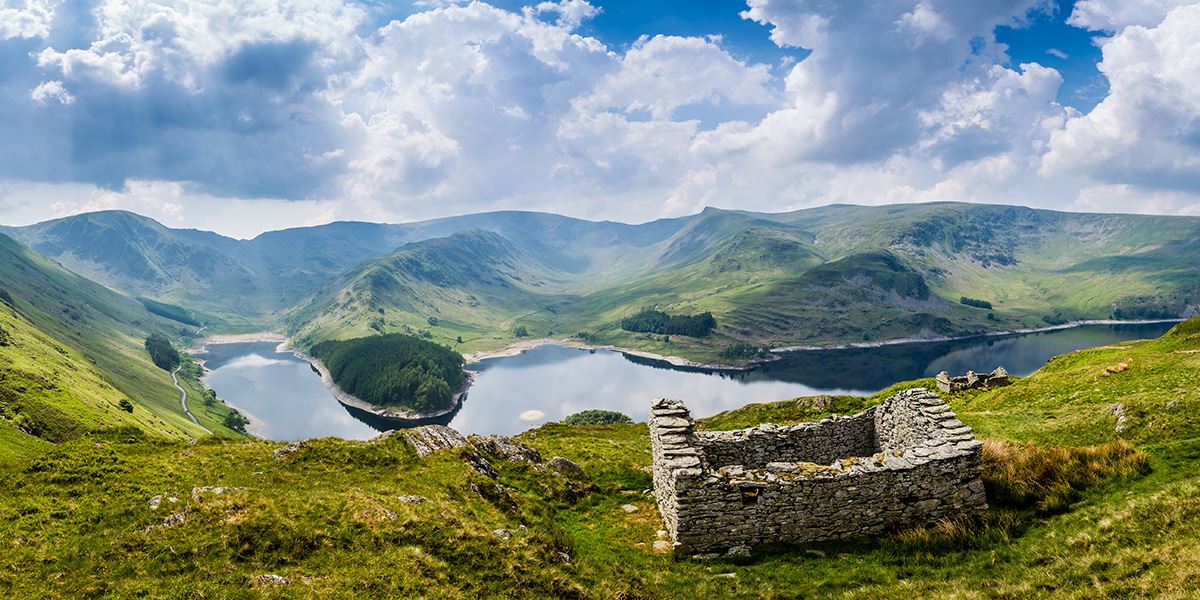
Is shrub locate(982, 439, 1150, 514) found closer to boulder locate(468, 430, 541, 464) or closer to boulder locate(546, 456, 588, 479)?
boulder locate(546, 456, 588, 479)

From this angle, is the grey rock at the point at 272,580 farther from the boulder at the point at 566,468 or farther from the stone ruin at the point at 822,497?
the boulder at the point at 566,468

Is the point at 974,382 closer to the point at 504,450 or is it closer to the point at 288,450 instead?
the point at 504,450

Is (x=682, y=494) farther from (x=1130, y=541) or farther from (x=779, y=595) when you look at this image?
(x=1130, y=541)

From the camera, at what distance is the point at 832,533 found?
18625 mm

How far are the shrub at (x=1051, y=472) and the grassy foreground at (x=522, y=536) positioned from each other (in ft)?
0.19

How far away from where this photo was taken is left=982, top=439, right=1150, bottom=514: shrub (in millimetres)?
17141

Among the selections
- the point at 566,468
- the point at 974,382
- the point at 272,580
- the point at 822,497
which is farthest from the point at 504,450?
the point at 974,382

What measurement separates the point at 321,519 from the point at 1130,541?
23660 millimetres

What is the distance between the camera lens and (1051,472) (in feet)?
59.6

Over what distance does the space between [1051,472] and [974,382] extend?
39462 millimetres

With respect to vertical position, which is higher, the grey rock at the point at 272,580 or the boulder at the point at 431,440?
the grey rock at the point at 272,580

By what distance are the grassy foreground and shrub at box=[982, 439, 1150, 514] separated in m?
0.06

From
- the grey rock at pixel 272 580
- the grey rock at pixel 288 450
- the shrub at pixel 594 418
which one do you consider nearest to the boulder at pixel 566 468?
the grey rock at pixel 288 450

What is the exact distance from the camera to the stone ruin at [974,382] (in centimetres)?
5031
